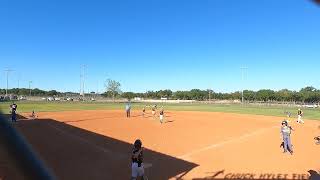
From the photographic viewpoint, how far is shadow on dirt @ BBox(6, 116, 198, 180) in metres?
14.1

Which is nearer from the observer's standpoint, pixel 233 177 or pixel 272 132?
pixel 233 177

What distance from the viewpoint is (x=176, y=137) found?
25.0 m

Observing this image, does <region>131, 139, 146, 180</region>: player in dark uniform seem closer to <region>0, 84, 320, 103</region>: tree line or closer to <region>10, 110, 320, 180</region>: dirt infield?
<region>10, 110, 320, 180</region>: dirt infield

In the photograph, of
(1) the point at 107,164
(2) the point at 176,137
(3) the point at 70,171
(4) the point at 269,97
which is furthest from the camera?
(4) the point at 269,97

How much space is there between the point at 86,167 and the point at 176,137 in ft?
35.1

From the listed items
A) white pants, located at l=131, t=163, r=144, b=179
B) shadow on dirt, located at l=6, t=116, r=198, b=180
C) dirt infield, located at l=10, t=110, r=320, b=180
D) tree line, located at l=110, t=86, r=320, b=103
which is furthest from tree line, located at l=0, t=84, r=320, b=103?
white pants, located at l=131, t=163, r=144, b=179

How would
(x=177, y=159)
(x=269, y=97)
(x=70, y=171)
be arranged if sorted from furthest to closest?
(x=269, y=97)
(x=177, y=159)
(x=70, y=171)

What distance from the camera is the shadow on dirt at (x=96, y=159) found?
556 inches

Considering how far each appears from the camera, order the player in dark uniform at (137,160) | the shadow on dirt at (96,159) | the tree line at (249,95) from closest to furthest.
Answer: the player in dark uniform at (137,160)
the shadow on dirt at (96,159)
the tree line at (249,95)

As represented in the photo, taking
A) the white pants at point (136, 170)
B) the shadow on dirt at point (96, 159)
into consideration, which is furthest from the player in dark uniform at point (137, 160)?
the shadow on dirt at point (96, 159)

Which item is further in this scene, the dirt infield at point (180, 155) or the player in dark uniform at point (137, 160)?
the dirt infield at point (180, 155)

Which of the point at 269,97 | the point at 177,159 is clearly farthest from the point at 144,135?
the point at 269,97

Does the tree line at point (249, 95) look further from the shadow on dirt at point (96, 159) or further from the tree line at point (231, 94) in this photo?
the shadow on dirt at point (96, 159)

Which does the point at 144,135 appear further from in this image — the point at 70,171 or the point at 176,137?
the point at 70,171
